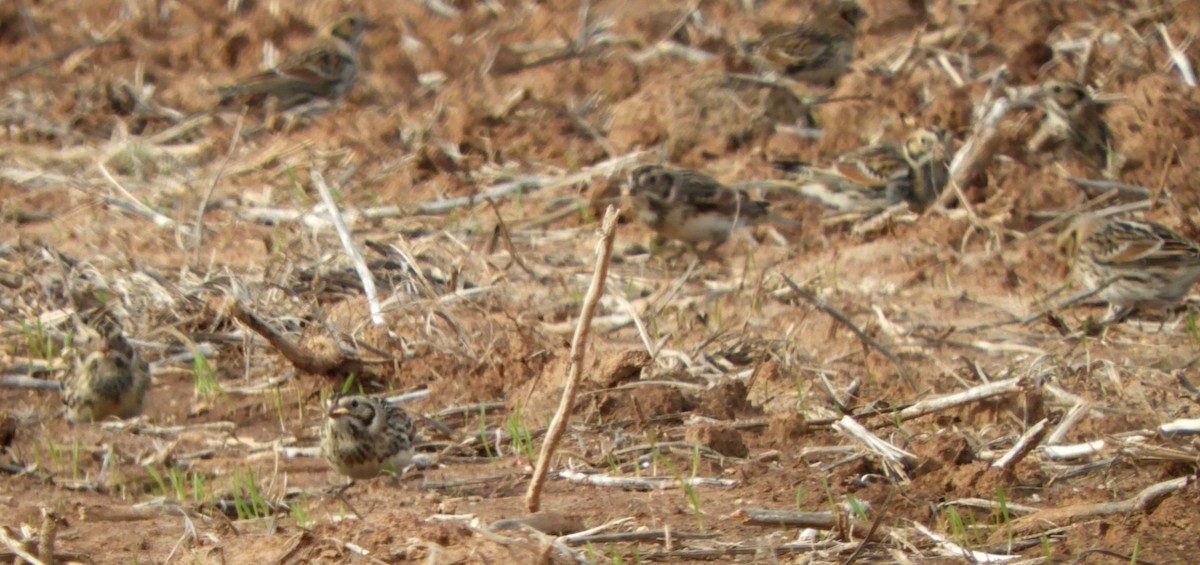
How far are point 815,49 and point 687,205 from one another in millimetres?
2932

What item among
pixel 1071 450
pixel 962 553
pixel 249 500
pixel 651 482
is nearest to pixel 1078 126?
pixel 1071 450

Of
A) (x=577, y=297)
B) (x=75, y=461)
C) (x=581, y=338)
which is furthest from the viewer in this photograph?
(x=577, y=297)

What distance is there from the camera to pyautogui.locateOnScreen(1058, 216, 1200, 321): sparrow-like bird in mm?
8219

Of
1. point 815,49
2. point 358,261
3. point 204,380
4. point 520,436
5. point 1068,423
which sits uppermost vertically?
point 815,49

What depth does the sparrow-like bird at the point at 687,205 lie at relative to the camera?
966 centimetres

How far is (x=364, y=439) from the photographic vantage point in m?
6.26

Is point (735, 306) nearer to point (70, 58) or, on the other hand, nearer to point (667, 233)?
point (667, 233)

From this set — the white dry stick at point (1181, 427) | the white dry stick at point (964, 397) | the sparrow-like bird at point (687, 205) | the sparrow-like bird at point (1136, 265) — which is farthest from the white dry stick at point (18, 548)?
the sparrow-like bird at point (1136, 265)

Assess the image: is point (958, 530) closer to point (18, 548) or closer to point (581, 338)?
point (581, 338)

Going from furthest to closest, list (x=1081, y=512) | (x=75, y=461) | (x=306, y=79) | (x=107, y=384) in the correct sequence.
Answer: (x=306, y=79) → (x=107, y=384) → (x=75, y=461) → (x=1081, y=512)

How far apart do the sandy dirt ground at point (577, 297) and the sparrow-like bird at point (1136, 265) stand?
24cm

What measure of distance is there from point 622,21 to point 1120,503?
896cm

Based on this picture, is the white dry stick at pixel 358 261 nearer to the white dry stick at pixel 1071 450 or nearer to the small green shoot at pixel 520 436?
the small green shoot at pixel 520 436

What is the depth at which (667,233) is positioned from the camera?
994 cm
